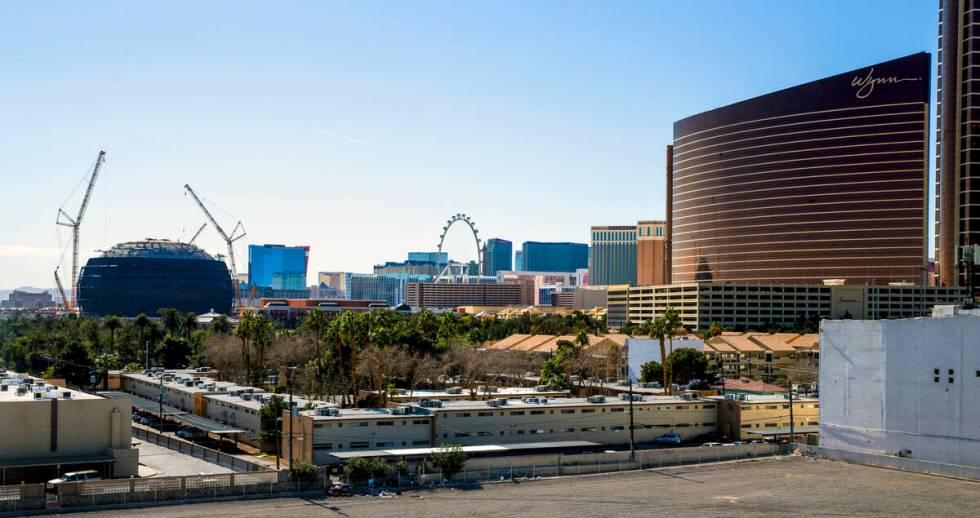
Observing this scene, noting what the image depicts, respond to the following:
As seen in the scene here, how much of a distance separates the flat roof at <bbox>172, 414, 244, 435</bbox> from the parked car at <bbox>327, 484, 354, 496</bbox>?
28.2 metres

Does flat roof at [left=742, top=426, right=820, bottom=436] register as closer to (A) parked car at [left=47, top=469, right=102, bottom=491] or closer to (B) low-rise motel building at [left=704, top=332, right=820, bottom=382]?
(A) parked car at [left=47, top=469, right=102, bottom=491]

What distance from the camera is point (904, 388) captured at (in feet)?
292

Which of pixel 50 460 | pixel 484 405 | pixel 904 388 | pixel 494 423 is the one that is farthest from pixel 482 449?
pixel 904 388

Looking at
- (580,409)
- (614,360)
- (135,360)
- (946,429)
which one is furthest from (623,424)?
(135,360)

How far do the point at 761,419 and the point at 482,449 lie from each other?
34.1 meters

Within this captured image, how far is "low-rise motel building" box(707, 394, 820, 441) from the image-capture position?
108 meters

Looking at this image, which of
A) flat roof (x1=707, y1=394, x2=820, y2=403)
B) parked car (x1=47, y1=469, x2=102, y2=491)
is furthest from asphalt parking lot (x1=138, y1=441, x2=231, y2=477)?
flat roof (x1=707, y1=394, x2=820, y2=403)

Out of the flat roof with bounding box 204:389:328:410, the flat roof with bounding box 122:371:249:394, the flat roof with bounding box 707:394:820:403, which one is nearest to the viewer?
the flat roof with bounding box 204:389:328:410

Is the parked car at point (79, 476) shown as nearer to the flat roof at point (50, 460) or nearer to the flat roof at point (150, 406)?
the flat roof at point (50, 460)

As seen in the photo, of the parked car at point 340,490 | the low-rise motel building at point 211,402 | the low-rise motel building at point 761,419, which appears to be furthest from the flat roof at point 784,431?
the parked car at point 340,490

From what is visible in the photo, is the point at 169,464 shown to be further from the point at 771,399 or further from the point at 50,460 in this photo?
the point at 771,399

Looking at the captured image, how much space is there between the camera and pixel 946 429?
3364 inches

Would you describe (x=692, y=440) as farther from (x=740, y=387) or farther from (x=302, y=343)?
(x=302, y=343)

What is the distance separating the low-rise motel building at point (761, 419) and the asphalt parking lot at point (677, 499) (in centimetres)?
2095
